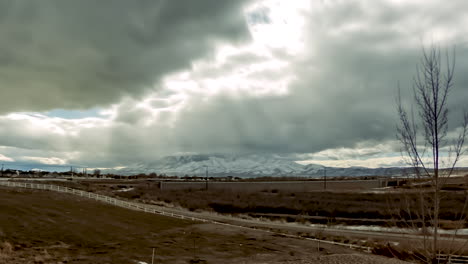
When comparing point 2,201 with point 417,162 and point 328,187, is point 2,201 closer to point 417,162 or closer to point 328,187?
point 417,162

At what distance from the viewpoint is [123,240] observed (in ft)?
109

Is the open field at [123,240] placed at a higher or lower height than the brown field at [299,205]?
higher

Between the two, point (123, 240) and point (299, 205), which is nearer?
point (123, 240)

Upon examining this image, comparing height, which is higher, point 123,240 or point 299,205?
point 123,240

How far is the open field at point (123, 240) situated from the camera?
25.7 m

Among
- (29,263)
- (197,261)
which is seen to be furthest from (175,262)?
(29,263)

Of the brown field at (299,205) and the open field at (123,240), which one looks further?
the brown field at (299,205)

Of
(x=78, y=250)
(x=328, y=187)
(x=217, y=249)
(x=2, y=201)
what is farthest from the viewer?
(x=328, y=187)

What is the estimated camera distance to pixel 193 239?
35094mm

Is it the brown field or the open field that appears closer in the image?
the open field

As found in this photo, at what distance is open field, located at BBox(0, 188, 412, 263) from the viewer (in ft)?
84.2

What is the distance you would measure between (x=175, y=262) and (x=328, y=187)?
10824cm

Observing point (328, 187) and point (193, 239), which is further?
point (328, 187)

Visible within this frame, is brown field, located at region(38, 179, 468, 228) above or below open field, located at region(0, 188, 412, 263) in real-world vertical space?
below
